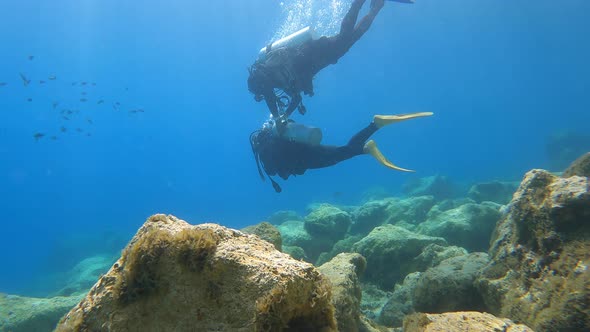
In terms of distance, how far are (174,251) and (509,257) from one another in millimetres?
3997

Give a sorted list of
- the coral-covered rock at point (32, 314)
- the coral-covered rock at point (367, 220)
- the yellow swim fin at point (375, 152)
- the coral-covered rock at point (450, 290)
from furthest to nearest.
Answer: the coral-covered rock at point (367, 220)
the coral-covered rock at point (32, 314)
the yellow swim fin at point (375, 152)
the coral-covered rock at point (450, 290)

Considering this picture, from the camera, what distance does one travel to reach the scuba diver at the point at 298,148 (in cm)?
834

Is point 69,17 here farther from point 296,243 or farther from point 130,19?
point 296,243

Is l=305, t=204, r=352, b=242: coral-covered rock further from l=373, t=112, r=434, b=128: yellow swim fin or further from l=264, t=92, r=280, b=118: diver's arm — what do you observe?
l=373, t=112, r=434, b=128: yellow swim fin

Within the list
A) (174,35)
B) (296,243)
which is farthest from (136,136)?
(296,243)

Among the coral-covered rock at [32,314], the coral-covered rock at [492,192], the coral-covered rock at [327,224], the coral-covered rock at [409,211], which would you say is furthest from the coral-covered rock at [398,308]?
the coral-covered rock at [492,192]

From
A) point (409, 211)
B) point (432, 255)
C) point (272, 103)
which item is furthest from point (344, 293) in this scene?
point (409, 211)

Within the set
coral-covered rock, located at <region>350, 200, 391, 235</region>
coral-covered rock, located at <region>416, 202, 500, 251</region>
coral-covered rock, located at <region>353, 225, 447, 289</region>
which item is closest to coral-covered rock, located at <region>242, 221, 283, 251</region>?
coral-covered rock, located at <region>353, 225, 447, 289</region>

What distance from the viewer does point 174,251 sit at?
2.13 m

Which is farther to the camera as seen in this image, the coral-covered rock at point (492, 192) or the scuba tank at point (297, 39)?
the coral-covered rock at point (492, 192)

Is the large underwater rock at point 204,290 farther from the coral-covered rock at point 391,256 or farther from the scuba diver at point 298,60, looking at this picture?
the scuba diver at point 298,60

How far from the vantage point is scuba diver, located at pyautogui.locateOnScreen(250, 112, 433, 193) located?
27.4 ft

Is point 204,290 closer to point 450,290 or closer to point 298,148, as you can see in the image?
point 450,290

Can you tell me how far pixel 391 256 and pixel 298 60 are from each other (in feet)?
20.3
